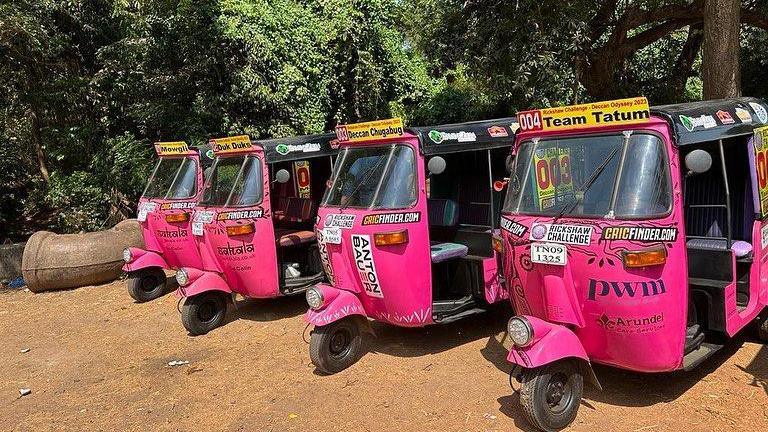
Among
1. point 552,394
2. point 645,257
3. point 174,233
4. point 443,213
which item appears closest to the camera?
point 645,257

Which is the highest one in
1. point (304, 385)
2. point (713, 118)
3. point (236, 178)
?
point (713, 118)

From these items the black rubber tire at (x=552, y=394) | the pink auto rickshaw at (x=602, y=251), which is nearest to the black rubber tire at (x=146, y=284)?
the pink auto rickshaw at (x=602, y=251)

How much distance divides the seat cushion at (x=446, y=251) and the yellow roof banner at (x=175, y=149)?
416 cm

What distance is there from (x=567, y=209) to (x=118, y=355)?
495 centimetres

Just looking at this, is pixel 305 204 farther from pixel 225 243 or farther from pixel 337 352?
pixel 337 352

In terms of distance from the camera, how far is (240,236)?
21.6 ft

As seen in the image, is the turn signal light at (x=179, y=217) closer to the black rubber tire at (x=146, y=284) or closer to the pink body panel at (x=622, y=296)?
the black rubber tire at (x=146, y=284)

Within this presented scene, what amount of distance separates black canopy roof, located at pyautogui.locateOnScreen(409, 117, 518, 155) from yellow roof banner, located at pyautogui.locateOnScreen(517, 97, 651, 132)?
1.16 meters

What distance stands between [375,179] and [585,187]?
81.0 inches

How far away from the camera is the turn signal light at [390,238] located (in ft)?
16.8

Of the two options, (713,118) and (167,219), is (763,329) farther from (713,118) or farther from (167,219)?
(167,219)

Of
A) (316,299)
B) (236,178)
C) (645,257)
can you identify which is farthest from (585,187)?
(236,178)

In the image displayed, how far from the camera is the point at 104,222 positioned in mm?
12031

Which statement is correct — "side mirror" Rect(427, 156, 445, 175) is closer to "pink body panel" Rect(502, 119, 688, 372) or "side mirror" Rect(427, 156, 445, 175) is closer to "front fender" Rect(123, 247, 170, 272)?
"pink body panel" Rect(502, 119, 688, 372)
